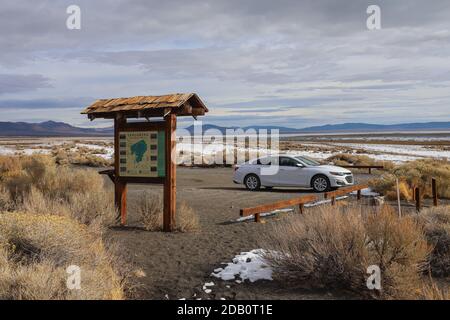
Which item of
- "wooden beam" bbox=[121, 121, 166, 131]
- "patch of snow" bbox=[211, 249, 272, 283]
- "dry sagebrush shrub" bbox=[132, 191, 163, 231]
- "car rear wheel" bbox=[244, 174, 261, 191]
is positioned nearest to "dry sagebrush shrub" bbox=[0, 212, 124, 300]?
"patch of snow" bbox=[211, 249, 272, 283]

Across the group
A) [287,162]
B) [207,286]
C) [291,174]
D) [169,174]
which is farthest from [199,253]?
[287,162]

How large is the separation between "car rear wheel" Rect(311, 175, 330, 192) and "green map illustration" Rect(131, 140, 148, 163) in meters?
9.11

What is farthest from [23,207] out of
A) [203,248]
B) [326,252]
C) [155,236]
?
[326,252]

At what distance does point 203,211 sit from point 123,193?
2.84 metres

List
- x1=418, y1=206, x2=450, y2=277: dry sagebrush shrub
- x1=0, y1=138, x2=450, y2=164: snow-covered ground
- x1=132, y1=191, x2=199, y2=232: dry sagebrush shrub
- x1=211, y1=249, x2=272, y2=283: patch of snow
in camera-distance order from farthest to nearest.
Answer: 1. x1=0, y1=138, x2=450, y2=164: snow-covered ground
2. x1=132, y1=191, x2=199, y2=232: dry sagebrush shrub
3. x1=418, y1=206, x2=450, y2=277: dry sagebrush shrub
4. x1=211, y1=249, x2=272, y2=283: patch of snow

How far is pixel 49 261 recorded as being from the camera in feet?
21.6

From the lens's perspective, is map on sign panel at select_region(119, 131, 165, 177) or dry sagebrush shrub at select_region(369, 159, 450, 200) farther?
dry sagebrush shrub at select_region(369, 159, 450, 200)

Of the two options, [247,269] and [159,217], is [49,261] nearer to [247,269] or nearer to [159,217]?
[247,269]

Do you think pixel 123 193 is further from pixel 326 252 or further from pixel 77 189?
pixel 326 252

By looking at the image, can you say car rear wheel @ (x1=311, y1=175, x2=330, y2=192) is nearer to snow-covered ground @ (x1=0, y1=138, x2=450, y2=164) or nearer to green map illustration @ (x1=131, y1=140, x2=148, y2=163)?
green map illustration @ (x1=131, y1=140, x2=148, y2=163)

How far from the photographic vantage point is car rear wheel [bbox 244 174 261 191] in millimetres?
19828

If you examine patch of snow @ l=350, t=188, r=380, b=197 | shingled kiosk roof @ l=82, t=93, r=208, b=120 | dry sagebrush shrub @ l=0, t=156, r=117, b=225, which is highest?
shingled kiosk roof @ l=82, t=93, r=208, b=120

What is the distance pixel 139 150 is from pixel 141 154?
4.6 inches
